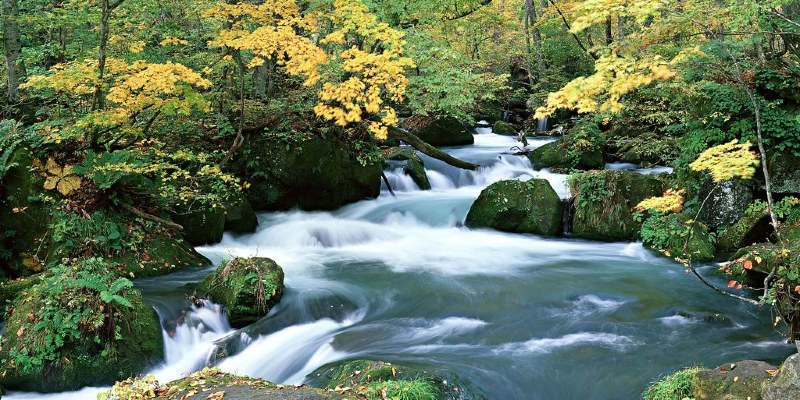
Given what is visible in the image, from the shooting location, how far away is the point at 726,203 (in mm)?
8891

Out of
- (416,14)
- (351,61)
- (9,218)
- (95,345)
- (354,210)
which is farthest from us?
(354,210)

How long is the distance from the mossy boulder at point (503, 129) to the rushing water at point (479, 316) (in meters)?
10.0

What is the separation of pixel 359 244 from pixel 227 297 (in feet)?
14.6

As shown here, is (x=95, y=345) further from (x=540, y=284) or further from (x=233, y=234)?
(x=540, y=284)

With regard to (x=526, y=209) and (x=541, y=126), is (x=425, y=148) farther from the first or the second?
(x=541, y=126)

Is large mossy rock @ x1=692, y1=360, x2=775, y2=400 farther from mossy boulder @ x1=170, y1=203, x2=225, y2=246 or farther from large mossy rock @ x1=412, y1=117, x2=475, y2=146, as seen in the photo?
large mossy rock @ x1=412, y1=117, x2=475, y2=146

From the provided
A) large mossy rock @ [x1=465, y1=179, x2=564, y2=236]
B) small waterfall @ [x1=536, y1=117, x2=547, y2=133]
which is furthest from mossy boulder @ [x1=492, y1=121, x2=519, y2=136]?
large mossy rock @ [x1=465, y1=179, x2=564, y2=236]

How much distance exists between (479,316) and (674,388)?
2.73 m

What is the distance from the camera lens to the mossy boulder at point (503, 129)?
1989 centimetres

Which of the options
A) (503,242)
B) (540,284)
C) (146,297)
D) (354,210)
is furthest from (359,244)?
(146,297)

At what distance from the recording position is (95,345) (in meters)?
5.05

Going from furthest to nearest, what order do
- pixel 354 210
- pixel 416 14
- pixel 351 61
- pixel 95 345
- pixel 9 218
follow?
pixel 354 210
pixel 416 14
pixel 351 61
pixel 9 218
pixel 95 345

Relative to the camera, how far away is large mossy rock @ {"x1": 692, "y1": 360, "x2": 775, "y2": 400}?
12.5 ft

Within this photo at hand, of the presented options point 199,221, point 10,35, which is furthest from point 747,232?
point 10,35
